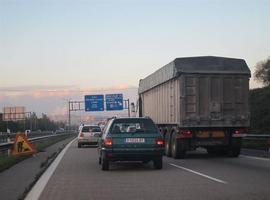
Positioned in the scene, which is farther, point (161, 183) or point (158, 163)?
point (158, 163)

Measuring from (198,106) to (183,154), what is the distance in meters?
2.05

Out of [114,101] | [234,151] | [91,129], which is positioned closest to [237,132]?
[234,151]

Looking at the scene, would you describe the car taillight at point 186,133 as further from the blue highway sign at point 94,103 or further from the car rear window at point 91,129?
the blue highway sign at point 94,103

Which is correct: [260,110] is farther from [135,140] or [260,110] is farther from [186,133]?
[135,140]

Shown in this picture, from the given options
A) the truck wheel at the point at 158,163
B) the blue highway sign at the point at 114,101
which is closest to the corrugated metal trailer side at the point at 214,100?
the truck wheel at the point at 158,163

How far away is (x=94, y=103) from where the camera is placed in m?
70.9

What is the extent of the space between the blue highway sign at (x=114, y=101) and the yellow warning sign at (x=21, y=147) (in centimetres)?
4447

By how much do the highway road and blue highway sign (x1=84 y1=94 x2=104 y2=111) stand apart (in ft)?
169

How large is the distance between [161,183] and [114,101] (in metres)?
56.4

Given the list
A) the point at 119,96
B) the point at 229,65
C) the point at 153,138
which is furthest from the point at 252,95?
the point at 153,138

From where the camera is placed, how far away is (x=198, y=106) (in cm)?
2262

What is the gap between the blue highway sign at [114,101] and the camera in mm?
70062

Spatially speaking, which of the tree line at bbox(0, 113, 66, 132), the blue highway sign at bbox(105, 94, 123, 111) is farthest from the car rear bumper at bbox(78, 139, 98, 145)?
the tree line at bbox(0, 113, 66, 132)

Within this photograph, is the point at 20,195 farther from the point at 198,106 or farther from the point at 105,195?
the point at 198,106
